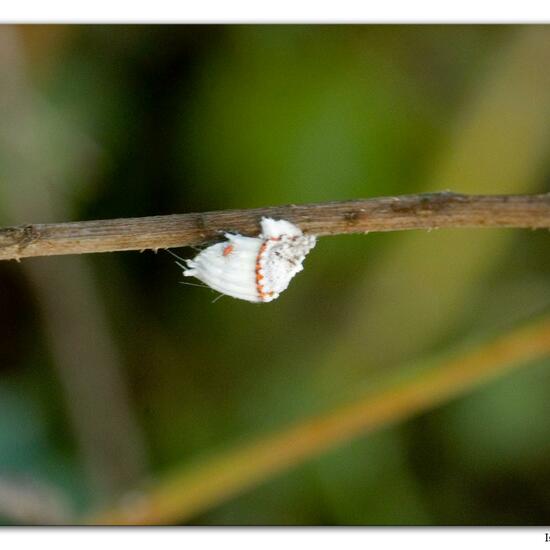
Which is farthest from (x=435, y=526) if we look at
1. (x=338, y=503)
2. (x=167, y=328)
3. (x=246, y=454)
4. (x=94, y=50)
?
(x=94, y=50)

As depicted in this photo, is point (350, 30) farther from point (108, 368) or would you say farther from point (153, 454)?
point (153, 454)

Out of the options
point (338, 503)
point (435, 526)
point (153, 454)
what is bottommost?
point (435, 526)

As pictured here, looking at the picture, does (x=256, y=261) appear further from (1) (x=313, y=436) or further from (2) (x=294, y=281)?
(2) (x=294, y=281)

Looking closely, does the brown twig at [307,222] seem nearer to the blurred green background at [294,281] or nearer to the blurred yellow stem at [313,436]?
the blurred yellow stem at [313,436]

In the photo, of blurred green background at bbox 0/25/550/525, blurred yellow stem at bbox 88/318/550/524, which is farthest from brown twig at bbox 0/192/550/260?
blurred green background at bbox 0/25/550/525

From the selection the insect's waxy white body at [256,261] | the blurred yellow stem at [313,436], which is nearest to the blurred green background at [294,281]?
the blurred yellow stem at [313,436]
